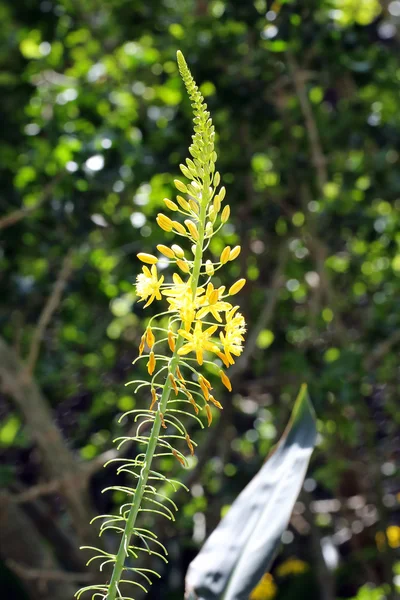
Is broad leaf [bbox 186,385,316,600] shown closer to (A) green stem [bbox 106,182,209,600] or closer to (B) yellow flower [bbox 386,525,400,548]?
(A) green stem [bbox 106,182,209,600]

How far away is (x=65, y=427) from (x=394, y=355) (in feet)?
4.78

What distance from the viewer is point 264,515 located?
1304 millimetres

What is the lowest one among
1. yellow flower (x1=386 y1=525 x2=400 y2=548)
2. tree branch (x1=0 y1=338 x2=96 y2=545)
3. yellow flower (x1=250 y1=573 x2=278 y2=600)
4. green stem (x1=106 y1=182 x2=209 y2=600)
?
yellow flower (x1=386 y1=525 x2=400 y2=548)

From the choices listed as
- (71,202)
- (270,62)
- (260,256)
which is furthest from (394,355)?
(71,202)

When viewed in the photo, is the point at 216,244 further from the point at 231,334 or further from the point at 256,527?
the point at 231,334

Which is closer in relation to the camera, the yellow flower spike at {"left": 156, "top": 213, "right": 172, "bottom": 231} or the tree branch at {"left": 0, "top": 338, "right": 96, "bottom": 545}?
the yellow flower spike at {"left": 156, "top": 213, "right": 172, "bottom": 231}

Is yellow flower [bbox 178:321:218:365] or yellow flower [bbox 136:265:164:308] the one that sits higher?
yellow flower [bbox 136:265:164:308]

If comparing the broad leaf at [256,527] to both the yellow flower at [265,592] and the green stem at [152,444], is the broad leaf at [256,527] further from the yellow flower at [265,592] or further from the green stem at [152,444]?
the yellow flower at [265,592]

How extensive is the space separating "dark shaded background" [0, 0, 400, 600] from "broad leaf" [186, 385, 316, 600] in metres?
0.73

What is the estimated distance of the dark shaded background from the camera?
2.22 m

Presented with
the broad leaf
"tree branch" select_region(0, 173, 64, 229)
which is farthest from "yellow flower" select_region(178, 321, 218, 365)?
"tree branch" select_region(0, 173, 64, 229)

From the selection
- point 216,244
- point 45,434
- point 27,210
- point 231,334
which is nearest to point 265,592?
point 45,434

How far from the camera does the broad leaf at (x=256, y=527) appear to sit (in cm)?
122

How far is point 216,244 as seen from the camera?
254 centimetres
